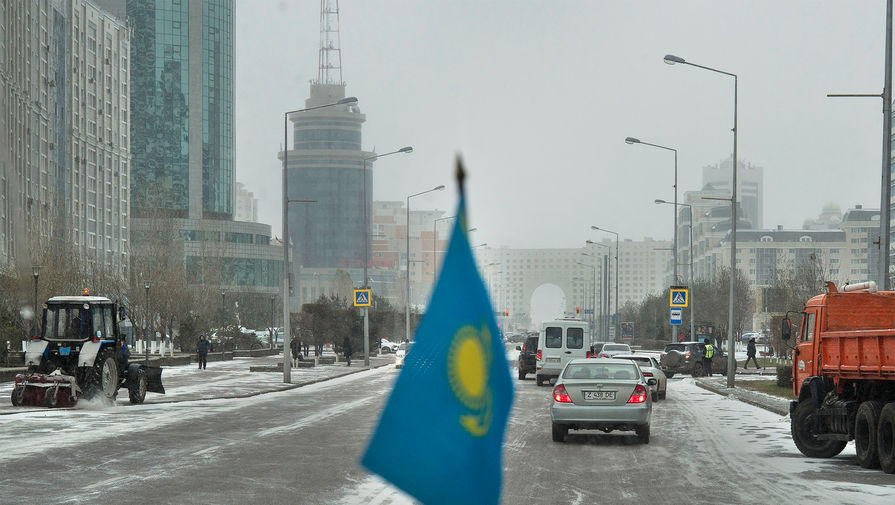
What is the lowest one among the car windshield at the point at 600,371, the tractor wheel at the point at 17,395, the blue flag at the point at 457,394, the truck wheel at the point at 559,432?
the tractor wheel at the point at 17,395

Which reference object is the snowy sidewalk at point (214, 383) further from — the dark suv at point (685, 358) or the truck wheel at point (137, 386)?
the dark suv at point (685, 358)

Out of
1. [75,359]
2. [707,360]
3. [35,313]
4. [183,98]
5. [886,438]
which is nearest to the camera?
[886,438]

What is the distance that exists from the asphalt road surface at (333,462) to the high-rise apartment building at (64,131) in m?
35.7

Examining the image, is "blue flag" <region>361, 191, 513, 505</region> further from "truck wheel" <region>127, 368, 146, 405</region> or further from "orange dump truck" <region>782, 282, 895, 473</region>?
"truck wheel" <region>127, 368, 146, 405</region>

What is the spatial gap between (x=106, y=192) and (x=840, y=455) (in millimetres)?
110073

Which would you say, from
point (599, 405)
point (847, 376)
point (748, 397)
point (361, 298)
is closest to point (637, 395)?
point (599, 405)

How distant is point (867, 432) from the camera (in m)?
16.7

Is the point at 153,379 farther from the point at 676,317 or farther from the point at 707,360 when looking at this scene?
the point at 707,360

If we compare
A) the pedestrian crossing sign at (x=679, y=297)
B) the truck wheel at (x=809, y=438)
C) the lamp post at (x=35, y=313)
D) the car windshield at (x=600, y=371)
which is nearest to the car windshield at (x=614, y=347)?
the pedestrian crossing sign at (x=679, y=297)

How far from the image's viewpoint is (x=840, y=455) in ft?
61.8

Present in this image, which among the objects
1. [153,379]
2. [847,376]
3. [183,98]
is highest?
[183,98]

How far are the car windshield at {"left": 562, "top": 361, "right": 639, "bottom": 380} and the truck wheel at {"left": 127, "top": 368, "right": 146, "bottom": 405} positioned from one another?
13742mm

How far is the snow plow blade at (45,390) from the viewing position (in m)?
28.2

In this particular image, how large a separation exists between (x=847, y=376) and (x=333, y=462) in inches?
285
